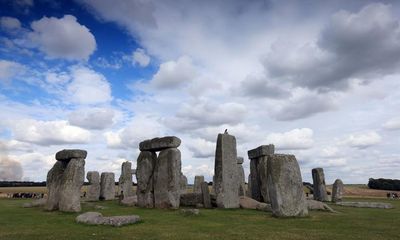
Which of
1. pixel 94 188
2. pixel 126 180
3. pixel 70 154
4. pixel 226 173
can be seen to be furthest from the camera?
pixel 126 180

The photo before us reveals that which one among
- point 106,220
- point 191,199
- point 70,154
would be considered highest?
point 70,154

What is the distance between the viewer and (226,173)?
19.6 metres

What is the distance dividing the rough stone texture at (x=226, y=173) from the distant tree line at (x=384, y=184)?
39996 mm

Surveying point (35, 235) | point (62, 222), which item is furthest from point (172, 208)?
point (35, 235)

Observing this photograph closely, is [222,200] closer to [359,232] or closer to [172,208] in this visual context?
[172,208]

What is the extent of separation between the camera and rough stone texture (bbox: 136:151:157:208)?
20828mm

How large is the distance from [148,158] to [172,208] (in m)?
3.66

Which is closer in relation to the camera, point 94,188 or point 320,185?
point 320,185

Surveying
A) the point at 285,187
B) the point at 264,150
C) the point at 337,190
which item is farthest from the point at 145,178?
the point at 337,190

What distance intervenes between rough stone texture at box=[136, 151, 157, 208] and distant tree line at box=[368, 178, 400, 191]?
137 feet

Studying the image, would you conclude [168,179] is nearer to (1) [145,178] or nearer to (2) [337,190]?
(1) [145,178]

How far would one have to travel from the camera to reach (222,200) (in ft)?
62.7

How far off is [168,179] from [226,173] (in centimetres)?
308

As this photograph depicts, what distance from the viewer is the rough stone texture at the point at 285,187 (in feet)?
47.2
